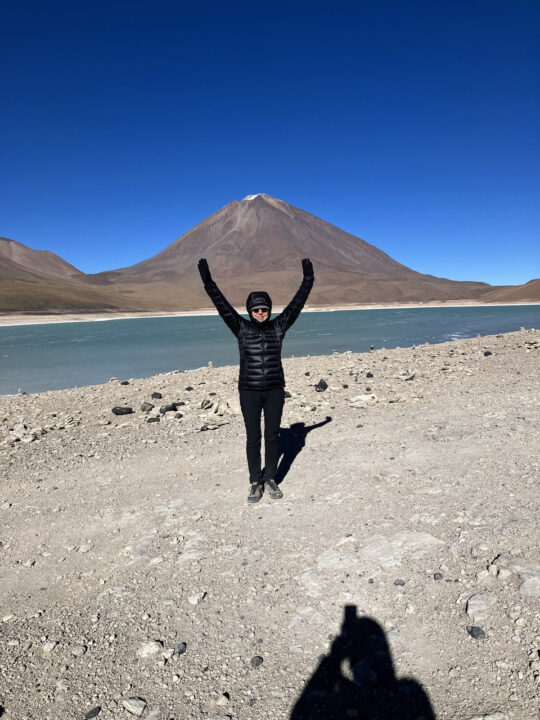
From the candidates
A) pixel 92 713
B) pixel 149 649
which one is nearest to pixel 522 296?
pixel 149 649

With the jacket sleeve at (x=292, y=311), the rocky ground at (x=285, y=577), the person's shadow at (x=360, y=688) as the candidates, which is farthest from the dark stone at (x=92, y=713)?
the jacket sleeve at (x=292, y=311)

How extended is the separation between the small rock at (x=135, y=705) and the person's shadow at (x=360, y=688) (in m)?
0.70

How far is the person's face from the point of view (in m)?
4.07

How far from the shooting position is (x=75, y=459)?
18.8 ft

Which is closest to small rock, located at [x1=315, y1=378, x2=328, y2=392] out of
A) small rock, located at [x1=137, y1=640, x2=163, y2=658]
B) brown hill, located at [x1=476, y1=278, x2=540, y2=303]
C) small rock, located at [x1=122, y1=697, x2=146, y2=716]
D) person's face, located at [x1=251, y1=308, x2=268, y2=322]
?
person's face, located at [x1=251, y1=308, x2=268, y2=322]

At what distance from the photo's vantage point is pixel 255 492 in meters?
4.16

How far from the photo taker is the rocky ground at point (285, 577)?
7.00ft

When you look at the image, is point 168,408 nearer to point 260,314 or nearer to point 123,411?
point 123,411

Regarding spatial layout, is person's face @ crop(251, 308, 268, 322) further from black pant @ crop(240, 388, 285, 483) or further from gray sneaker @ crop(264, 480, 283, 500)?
gray sneaker @ crop(264, 480, 283, 500)

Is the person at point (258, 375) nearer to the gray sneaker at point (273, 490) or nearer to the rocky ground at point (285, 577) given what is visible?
the gray sneaker at point (273, 490)

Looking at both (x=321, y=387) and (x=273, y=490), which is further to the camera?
(x=321, y=387)

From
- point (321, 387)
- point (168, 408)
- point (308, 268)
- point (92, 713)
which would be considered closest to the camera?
point (92, 713)

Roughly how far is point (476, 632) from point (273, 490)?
2.18 meters

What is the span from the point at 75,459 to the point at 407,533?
4225mm
